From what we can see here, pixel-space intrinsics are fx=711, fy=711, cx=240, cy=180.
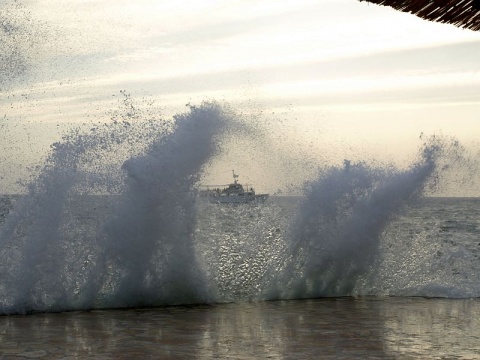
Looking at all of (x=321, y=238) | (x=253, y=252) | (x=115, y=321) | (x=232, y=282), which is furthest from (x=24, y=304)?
(x=253, y=252)

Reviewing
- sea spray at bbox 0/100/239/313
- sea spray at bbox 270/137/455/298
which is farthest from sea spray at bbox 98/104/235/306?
sea spray at bbox 270/137/455/298

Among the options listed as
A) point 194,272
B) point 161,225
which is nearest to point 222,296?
point 194,272

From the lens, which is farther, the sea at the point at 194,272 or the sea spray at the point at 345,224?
the sea spray at the point at 345,224

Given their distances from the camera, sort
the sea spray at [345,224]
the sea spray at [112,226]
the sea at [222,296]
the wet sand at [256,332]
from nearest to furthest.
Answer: the wet sand at [256,332] < the sea at [222,296] < the sea spray at [112,226] < the sea spray at [345,224]

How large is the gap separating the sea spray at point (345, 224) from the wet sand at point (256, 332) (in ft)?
5.53

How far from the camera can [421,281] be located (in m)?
13.1

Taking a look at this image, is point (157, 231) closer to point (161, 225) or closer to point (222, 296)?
point (161, 225)

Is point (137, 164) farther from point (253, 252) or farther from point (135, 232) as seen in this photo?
point (253, 252)

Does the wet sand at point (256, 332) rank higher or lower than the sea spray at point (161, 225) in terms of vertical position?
lower

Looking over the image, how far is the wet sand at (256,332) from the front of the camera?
20.7 ft

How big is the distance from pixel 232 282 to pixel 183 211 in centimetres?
232

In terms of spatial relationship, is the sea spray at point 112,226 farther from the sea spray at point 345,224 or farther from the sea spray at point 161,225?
the sea spray at point 345,224

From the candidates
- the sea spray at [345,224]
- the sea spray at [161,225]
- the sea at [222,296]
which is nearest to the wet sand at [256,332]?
the sea at [222,296]

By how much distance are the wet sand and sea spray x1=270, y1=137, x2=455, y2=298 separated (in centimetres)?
168
